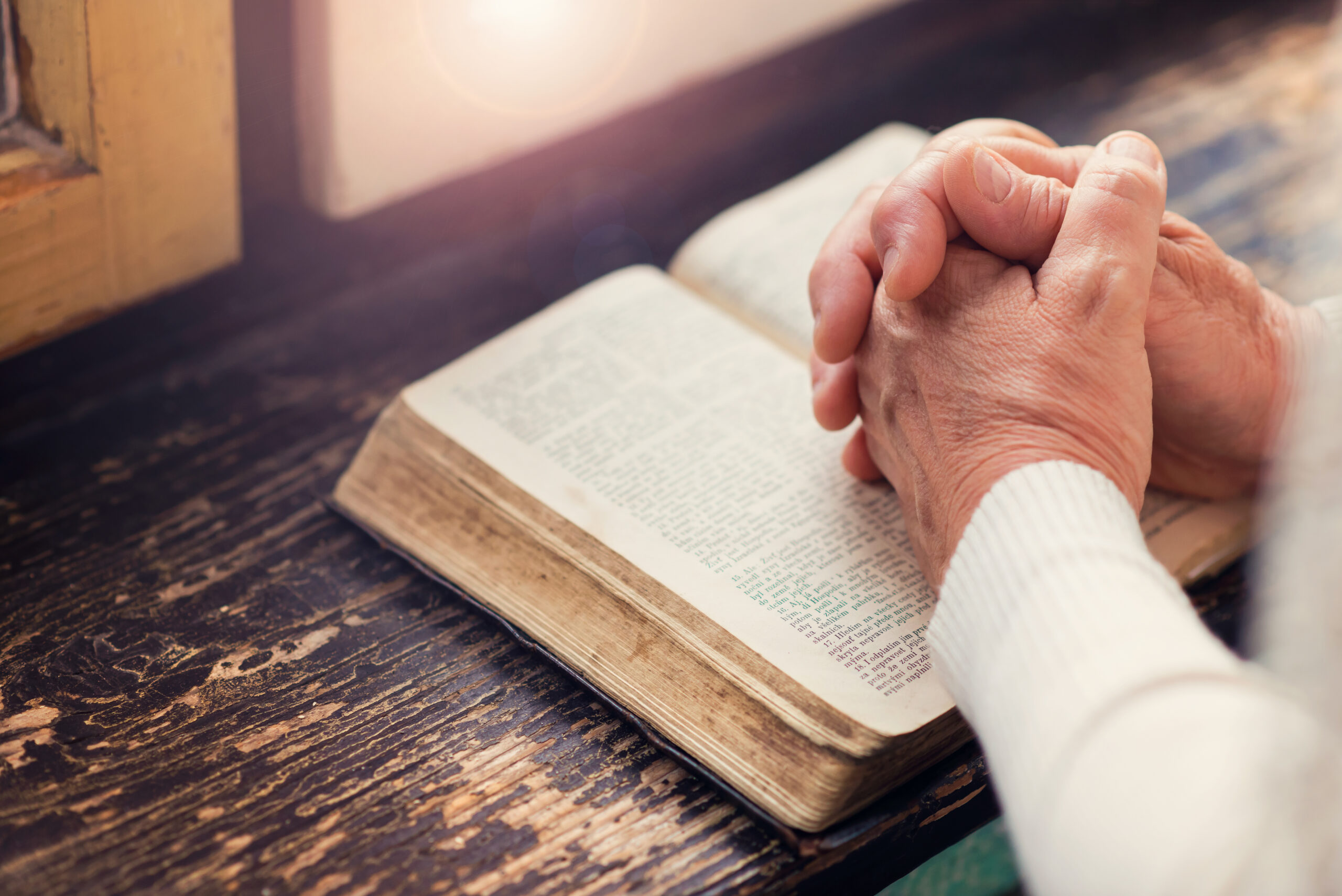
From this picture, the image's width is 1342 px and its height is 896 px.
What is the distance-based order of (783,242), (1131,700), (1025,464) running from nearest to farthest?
1. (1131,700)
2. (1025,464)
3. (783,242)

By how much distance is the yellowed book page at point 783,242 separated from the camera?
0.83m

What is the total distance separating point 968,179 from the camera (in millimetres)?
601

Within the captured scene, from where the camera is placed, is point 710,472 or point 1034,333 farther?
point 710,472

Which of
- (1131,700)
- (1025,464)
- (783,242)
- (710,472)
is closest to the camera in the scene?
(1131,700)

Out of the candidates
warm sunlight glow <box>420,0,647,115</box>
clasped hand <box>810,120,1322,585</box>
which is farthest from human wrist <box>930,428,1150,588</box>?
warm sunlight glow <box>420,0,647,115</box>

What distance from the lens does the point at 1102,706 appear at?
0.43 metres

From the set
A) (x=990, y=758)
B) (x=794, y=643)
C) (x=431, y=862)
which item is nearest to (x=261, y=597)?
(x=431, y=862)

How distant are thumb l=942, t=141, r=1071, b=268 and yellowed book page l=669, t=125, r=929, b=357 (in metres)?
0.19

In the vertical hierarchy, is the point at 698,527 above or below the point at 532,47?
below

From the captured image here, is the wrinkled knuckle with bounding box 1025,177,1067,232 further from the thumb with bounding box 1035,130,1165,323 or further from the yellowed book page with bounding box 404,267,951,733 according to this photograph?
the yellowed book page with bounding box 404,267,951,733

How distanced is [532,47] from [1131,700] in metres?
0.76

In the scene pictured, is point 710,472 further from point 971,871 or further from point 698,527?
point 971,871

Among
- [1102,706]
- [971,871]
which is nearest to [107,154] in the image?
[1102,706]

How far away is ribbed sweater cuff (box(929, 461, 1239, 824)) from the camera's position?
17.3 inches
